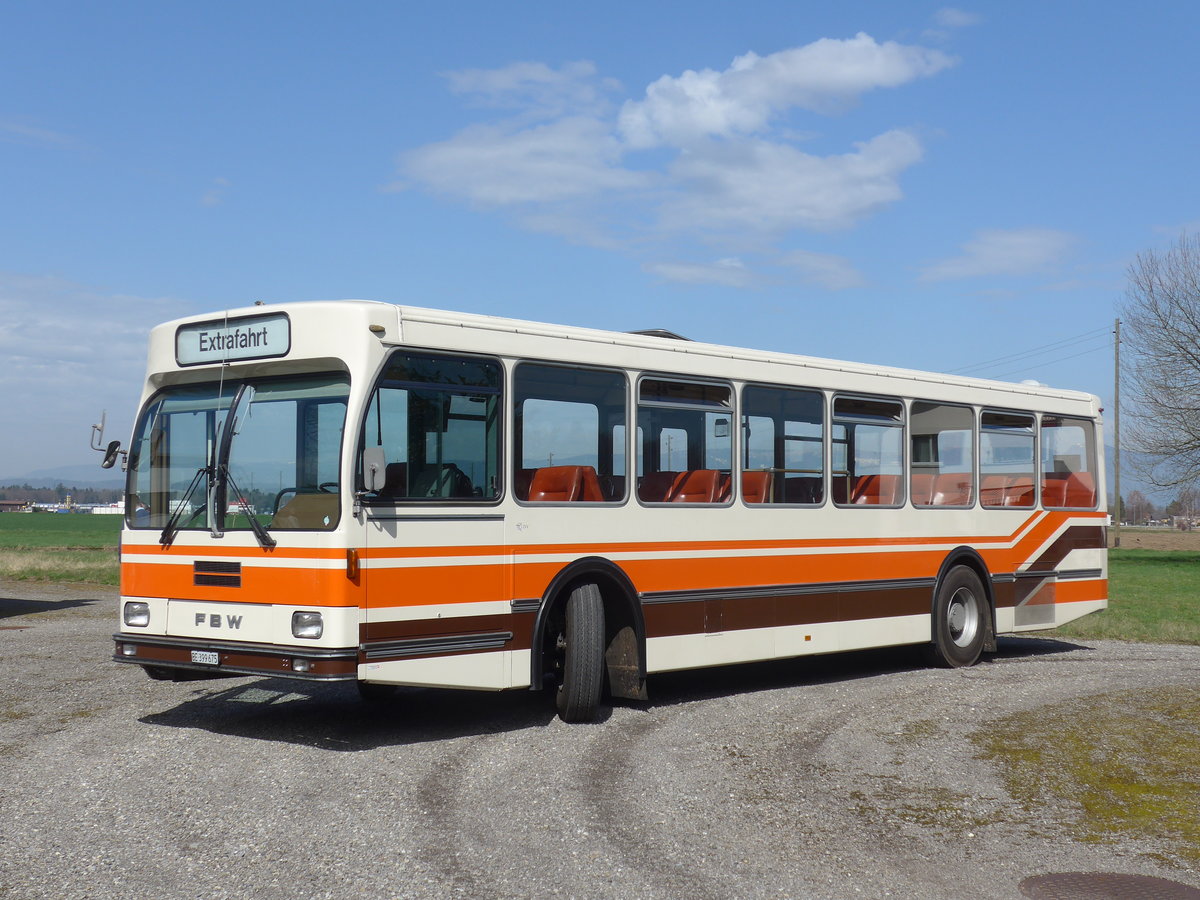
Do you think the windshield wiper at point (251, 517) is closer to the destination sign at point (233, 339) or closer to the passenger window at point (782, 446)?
the destination sign at point (233, 339)

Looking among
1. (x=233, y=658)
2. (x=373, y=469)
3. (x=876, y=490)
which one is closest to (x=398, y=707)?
(x=233, y=658)

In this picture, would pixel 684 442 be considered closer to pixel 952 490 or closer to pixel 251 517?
pixel 251 517

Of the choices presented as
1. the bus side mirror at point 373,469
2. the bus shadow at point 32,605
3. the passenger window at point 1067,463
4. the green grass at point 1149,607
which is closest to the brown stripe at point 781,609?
the passenger window at point 1067,463

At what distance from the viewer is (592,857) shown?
6148mm

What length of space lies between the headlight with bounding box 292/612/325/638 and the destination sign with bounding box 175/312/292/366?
1.79 m

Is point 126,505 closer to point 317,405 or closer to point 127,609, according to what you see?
point 127,609

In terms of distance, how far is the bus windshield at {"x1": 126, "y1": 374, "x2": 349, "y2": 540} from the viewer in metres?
8.84

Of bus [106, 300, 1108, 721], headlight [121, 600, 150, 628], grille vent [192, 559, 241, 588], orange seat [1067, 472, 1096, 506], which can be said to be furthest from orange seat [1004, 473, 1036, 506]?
headlight [121, 600, 150, 628]

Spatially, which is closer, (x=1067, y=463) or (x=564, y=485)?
(x=564, y=485)

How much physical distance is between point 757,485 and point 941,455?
9.54 feet

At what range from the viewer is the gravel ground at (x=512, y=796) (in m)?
5.86

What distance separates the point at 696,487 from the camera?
1121 centimetres

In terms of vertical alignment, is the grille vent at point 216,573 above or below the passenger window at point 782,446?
below

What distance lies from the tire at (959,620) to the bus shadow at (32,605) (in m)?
14.2
